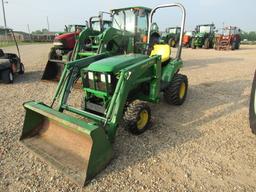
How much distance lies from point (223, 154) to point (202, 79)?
4.82m

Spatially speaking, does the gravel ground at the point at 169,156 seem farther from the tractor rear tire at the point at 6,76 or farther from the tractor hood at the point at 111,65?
the tractor rear tire at the point at 6,76

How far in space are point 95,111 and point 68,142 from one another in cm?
82

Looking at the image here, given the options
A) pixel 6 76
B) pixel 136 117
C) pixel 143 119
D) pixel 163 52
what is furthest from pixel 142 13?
pixel 136 117

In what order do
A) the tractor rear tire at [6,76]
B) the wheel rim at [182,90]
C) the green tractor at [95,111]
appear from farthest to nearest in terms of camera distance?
the tractor rear tire at [6,76], the wheel rim at [182,90], the green tractor at [95,111]

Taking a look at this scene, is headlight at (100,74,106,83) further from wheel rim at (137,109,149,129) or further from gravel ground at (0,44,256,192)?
gravel ground at (0,44,256,192)

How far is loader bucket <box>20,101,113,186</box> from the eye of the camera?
2.48 metres

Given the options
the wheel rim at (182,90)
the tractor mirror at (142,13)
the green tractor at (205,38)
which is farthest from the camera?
the green tractor at (205,38)

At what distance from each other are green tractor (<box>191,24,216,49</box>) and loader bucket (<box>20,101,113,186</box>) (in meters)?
20.8

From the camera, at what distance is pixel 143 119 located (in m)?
3.56

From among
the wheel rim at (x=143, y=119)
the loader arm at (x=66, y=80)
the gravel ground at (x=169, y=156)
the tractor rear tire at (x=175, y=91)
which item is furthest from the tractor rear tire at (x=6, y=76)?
the wheel rim at (x=143, y=119)

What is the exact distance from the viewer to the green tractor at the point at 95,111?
260cm

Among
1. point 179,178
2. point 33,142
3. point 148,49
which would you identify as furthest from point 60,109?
point 148,49

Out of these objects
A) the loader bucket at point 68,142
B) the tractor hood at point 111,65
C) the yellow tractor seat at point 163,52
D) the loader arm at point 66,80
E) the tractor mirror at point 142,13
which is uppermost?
the tractor mirror at point 142,13

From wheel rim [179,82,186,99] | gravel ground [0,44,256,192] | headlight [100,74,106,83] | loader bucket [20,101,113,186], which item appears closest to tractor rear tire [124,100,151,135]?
gravel ground [0,44,256,192]
